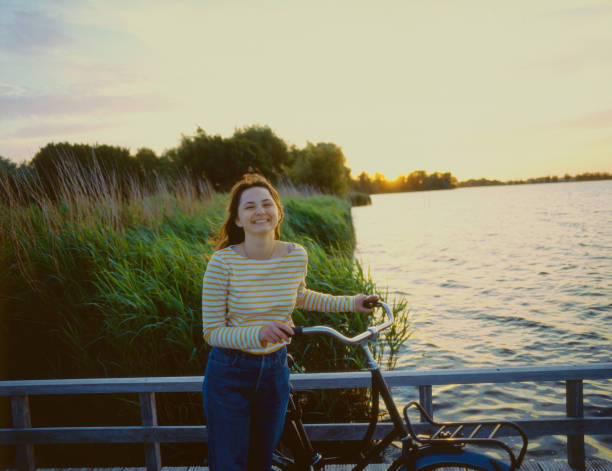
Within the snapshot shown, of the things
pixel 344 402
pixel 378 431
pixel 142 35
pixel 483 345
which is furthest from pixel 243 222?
pixel 483 345

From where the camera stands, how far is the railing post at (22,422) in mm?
3092

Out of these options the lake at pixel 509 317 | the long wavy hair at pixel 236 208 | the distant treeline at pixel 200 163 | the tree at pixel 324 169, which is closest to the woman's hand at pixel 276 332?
the long wavy hair at pixel 236 208

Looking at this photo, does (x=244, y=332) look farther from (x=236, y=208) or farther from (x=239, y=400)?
(x=236, y=208)

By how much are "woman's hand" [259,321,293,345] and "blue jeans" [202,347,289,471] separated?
0.91 feet

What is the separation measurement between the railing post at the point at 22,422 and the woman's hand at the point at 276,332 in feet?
7.57

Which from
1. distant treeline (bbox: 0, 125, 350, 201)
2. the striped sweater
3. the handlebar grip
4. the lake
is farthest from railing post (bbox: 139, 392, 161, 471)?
distant treeline (bbox: 0, 125, 350, 201)

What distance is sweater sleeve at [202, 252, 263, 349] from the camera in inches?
74.0

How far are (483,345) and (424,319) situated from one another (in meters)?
1.84

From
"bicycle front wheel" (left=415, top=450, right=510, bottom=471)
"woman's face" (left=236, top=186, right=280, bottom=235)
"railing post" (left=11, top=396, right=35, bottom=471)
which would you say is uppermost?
"woman's face" (left=236, top=186, right=280, bottom=235)

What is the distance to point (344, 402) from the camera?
185 inches

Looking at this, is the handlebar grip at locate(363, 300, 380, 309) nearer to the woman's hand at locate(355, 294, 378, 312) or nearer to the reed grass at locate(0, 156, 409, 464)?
the woman's hand at locate(355, 294, 378, 312)

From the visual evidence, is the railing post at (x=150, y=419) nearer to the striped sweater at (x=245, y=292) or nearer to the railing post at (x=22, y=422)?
the railing post at (x=22, y=422)

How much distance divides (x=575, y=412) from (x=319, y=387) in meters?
1.60

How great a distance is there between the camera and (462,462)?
6.31ft
